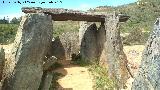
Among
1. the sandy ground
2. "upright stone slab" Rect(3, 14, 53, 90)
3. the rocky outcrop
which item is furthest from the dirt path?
"upright stone slab" Rect(3, 14, 53, 90)

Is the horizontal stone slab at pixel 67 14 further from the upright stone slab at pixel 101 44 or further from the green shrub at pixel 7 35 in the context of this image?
the green shrub at pixel 7 35

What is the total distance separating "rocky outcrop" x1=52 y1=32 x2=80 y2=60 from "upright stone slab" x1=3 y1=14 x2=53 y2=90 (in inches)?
253

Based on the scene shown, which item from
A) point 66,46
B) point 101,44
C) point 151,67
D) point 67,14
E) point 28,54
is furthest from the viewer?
point 66,46

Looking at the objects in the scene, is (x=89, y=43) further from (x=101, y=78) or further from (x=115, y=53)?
(x=101, y=78)

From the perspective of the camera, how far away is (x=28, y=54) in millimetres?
12688

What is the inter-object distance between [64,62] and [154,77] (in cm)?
1588

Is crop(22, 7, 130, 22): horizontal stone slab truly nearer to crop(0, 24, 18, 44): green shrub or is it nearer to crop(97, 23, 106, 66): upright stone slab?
crop(97, 23, 106, 66): upright stone slab

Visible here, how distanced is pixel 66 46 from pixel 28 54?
8.26m

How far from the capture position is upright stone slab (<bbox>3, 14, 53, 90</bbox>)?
1230cm

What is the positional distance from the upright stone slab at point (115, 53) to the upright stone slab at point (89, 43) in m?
2.18

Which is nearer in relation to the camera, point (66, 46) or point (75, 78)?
point (75, 78)

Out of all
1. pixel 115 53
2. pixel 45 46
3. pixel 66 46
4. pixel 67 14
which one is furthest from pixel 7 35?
pixel 45 46

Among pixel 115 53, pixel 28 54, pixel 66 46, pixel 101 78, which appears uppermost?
pixel 28 54

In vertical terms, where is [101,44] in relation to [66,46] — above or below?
above
